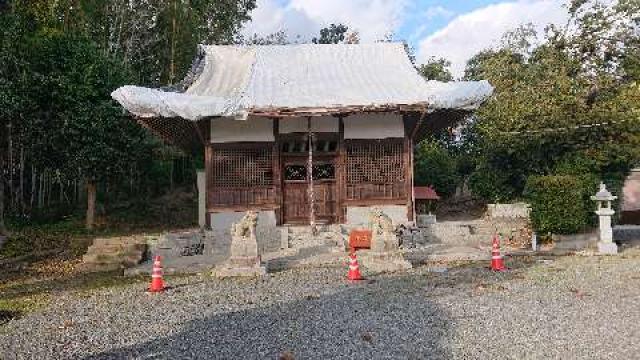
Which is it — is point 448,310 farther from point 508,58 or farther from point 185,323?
point 508,58

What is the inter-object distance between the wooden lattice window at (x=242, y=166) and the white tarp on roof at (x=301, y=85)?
4.73 ft

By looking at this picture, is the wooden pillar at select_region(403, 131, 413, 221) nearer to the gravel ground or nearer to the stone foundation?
the gravel ground

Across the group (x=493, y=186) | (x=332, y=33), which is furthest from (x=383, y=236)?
A: (x=332, y=33)

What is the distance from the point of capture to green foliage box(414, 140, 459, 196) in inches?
984

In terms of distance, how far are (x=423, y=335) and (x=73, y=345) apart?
3751mm

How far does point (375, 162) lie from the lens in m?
15.8

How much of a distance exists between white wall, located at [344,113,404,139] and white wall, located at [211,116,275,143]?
2244 mm

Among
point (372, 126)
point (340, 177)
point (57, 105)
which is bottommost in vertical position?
point (340, 177)

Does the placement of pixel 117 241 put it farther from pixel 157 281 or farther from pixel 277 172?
pixel 157 281

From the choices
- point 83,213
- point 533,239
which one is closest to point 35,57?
point 83,213

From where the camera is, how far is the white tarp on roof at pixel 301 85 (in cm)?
1402

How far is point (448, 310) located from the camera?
721 cm

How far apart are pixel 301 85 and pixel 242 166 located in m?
3.16

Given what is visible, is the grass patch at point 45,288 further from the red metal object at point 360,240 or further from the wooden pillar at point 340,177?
the wooden pillar at point 340,177
